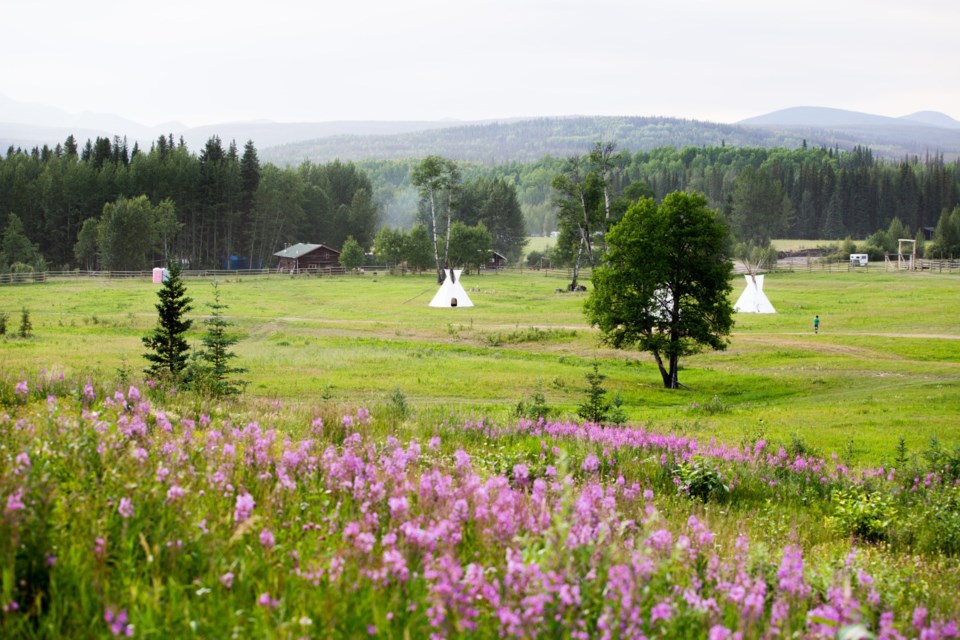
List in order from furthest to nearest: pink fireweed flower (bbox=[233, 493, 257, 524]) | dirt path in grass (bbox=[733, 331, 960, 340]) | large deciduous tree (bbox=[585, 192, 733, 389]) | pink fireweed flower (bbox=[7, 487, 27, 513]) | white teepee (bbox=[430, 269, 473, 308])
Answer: white teepee (bbox=[430, 269, 473, 308]) → dirt path in grass (bbox=[733, 331, 960, 340]) → large deciduous tree (bbox=[585, 192, 733, 389]) → pink fireweed flower (bbox=[233, 493, 257, 524]) → pink fireweed flower (bbox=[7, 487, 27, 513])

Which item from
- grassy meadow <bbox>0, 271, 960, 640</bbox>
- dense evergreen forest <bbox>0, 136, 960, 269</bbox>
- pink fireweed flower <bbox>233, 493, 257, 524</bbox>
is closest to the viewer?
grassy meadow <bbox>0, 271, 960, 640</bbox>

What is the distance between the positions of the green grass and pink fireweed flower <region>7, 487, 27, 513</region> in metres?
8.60

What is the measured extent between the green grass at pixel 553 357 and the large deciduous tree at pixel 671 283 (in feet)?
7.78

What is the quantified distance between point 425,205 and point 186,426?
507 ft

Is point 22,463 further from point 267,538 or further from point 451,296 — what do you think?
point 451,296

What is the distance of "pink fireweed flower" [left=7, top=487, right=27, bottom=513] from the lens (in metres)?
4.06

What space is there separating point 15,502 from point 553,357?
40.4 m

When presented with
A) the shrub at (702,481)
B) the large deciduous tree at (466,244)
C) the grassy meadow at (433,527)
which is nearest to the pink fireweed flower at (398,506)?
the grassy meadow at (433,527)

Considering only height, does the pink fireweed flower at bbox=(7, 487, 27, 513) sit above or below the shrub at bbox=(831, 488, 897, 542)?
above

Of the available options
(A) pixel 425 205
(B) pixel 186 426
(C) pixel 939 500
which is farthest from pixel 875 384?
(A) pixel 425 205

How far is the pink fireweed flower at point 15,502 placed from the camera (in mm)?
4062

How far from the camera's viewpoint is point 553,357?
44.0 metres

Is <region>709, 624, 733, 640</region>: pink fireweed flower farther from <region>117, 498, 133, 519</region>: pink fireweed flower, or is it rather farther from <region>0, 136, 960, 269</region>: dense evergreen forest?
<region>0, 136, 960, 269</region>: dense evergreen forest

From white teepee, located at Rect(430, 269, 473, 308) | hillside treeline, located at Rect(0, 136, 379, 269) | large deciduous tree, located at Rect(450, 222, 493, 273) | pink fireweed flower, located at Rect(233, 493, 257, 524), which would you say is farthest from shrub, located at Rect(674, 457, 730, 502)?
large deciduous tree, located at Rect(450, 222, 493, 273)
